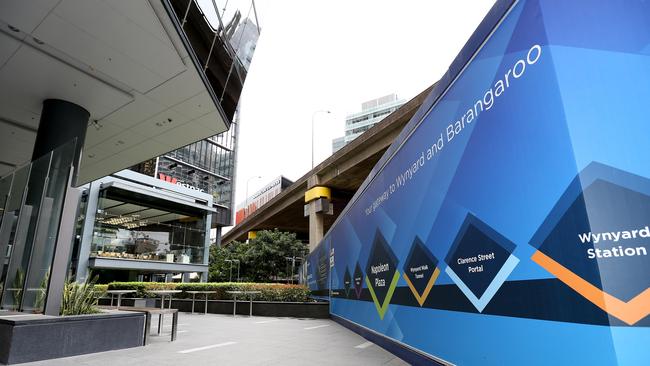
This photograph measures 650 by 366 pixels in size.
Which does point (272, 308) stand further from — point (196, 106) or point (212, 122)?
point (196, 106)

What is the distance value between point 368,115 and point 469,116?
10790 centimetres

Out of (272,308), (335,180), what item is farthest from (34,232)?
(335,180)

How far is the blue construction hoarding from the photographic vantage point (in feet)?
5.92

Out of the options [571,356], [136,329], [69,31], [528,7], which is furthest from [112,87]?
[571,356]

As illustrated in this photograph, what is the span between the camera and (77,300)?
20.4 feet

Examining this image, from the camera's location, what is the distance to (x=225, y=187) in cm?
6669

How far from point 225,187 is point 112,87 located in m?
60.1

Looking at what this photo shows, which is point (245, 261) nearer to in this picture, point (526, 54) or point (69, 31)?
point (69, 31)

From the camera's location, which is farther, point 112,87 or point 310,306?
point 310,306

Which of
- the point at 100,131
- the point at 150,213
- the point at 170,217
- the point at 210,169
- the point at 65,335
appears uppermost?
the point at 210,169

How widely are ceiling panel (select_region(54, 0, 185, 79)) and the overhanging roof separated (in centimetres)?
2

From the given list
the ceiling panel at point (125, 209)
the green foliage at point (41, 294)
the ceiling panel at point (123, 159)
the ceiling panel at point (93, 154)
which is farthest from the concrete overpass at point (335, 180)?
the green foliage at point (41, 294)

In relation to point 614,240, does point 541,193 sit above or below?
above

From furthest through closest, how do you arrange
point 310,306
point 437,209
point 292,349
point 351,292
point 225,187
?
point 225,187 < point 310,306 < point 351,292 < point 292,349 < point 437,209
